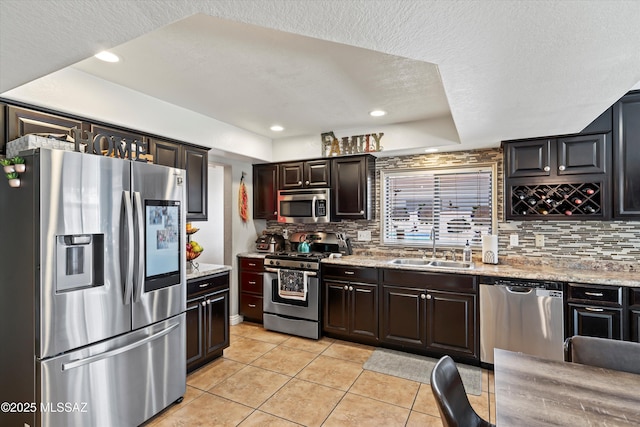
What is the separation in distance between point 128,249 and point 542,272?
3431 mm

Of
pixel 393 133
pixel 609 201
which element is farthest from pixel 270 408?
pixel 609 201

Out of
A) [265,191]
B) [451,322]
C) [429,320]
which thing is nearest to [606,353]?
[451,322]

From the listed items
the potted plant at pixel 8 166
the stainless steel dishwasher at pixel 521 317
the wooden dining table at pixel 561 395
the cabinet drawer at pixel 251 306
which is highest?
the potted plant at pixel 8 166

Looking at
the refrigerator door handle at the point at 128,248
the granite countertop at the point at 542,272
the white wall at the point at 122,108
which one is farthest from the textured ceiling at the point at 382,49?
the granite countertop at the point at 542,272

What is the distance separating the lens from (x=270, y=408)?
2420 mm

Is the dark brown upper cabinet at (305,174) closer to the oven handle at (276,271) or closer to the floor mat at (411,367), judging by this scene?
the oven handle at (276,271)

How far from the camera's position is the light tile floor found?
2285mm

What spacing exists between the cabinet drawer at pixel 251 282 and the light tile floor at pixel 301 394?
0.91 metres

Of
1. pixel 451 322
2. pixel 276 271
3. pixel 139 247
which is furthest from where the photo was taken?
pixel 276 271

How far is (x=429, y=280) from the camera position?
3.23 m

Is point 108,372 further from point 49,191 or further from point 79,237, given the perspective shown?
point 49,191

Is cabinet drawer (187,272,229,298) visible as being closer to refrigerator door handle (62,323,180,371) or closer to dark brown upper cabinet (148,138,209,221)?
refrigerator door handle (62,323,180,371)

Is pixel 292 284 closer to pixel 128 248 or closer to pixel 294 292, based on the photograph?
pixel 294 292

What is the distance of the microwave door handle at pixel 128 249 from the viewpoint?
2027 mm
